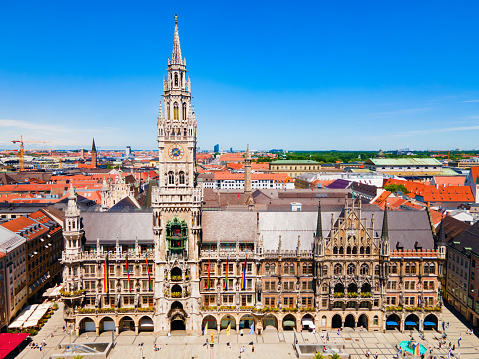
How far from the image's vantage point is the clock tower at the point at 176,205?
267 ft

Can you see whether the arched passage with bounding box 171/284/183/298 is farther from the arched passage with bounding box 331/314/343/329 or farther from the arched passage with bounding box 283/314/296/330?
the arched passage with bounding box 331/314/343/329

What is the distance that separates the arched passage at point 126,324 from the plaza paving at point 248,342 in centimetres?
194

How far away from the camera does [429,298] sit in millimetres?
84750

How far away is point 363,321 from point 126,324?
54680 millimetres

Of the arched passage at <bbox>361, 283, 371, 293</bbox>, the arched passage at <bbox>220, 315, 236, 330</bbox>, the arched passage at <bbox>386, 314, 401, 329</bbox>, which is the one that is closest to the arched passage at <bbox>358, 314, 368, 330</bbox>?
the arched passage at <bbox>386, 314, 401, 329</bbox>

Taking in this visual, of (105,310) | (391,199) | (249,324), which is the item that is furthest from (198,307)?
(391,199)

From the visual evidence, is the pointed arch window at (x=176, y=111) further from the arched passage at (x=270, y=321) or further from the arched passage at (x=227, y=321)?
the arched passage at (x=270, y=321)

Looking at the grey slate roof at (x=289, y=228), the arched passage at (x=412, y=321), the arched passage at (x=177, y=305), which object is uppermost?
the grey slate roof at (x=289, y=228)

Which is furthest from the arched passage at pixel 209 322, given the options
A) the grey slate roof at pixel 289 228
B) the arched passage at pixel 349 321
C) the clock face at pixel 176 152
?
the clock face at pixel 176 152

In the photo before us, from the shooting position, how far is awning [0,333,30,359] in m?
70.4

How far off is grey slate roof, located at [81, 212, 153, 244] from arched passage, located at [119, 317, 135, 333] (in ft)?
58.2

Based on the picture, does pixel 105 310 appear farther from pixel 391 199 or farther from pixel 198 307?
pixel 391 199

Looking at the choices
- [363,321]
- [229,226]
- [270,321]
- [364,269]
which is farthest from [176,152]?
[363,321]

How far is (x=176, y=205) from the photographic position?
267 feet
